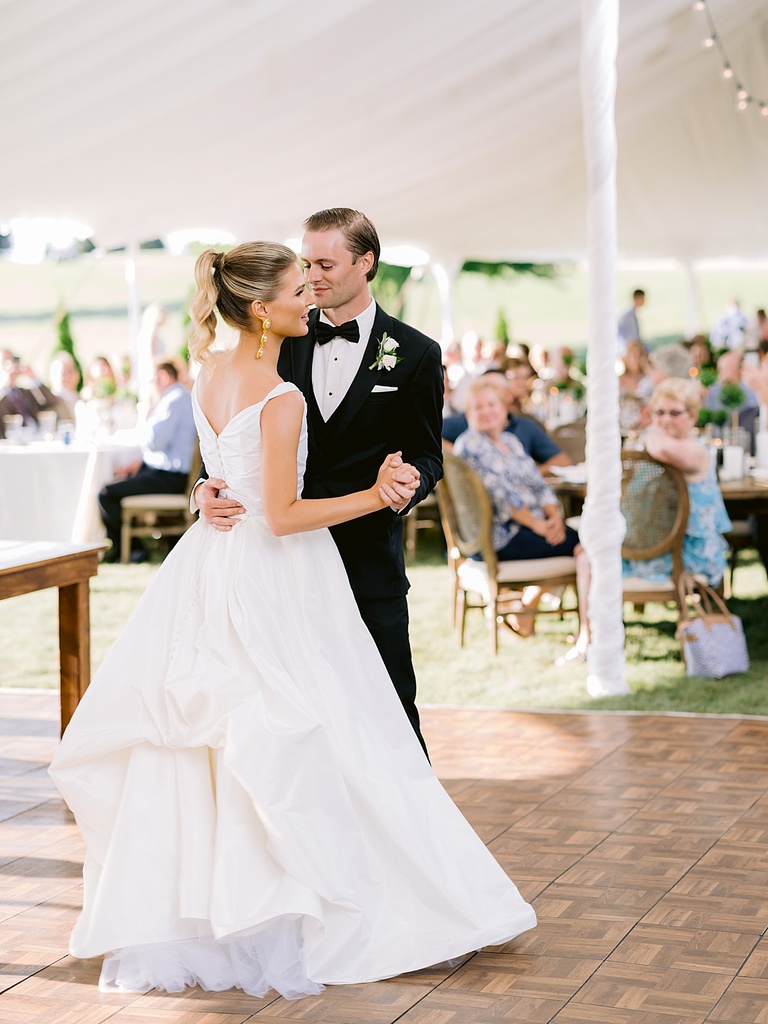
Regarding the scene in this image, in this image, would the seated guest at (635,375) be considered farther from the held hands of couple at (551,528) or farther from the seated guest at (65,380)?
the held hands of couple at (551,528)

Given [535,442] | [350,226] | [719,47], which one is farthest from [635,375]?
[350,226]

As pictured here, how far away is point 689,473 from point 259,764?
3547mm

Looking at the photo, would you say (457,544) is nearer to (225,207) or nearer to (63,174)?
(63,174)

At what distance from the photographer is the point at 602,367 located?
514cm

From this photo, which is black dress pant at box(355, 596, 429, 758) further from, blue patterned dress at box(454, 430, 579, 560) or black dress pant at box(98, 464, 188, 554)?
black dress pant at box(98, 464, 188, 554)

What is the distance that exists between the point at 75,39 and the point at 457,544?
128 inches

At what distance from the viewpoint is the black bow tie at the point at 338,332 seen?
10.2 ft

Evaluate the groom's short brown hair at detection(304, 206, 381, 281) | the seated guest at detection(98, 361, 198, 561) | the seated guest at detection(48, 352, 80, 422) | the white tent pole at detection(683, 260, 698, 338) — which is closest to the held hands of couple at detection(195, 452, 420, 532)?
the groom's short brown hair at detection(304, 206, 381, 281)

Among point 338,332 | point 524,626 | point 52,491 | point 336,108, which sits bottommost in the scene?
point 524,626

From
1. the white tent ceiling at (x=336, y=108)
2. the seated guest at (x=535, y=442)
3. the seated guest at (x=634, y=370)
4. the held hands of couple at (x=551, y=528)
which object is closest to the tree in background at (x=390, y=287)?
the white tent ceiling at (x=336, y=108)

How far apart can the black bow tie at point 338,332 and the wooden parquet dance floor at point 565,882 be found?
1420mm

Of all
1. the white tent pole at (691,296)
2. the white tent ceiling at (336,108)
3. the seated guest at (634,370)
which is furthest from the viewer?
the white tent pole at (691,296)

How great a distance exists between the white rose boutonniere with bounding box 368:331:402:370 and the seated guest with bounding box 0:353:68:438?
7310 mm

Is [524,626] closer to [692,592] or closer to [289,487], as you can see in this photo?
[692,592]
